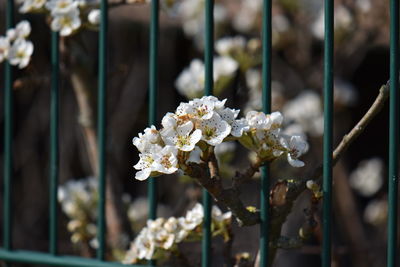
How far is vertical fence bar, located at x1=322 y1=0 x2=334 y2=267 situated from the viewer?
191cm

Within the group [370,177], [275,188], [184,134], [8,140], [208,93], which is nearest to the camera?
[184,134]

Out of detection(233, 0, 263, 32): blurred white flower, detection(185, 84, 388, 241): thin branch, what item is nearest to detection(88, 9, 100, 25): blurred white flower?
detection(185, 84, 388, 241): thin branch

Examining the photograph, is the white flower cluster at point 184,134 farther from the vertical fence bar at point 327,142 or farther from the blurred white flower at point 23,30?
the blurred white flower at point 23,30

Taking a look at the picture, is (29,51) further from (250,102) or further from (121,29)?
(121,29)

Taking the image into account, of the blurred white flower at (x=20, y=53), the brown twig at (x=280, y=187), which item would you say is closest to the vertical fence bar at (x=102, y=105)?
the blurred white flower at (x=20, y=53)

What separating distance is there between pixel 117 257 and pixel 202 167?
118cm

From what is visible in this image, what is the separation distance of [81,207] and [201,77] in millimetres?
664

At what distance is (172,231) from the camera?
2.14 meters

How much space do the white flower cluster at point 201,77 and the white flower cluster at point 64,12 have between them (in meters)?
0.50

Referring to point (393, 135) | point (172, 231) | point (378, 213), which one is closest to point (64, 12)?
point (172, 231)

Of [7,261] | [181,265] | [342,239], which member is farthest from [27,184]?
[181,265]

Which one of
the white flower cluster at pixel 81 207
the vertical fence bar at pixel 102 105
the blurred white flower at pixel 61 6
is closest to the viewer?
the vertical fence bar at pixel 102 105

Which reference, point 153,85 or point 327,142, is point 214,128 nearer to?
point 327,142

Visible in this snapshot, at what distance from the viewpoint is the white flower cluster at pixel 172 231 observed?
2.14 m
